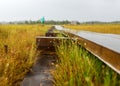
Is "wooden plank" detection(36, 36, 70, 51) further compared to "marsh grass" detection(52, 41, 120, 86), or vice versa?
"wooden plank" detection(36, 36, 70, 51)

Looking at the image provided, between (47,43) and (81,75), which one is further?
(47,43)

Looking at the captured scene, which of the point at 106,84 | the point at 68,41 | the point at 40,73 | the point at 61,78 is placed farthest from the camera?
the point at 68,41

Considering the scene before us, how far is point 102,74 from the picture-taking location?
469 cm

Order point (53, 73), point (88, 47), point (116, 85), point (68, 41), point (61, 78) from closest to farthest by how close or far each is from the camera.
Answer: point (116, 85) < point (61, 78) < point (53, 73) < point (88, 47) < point (68, 41)

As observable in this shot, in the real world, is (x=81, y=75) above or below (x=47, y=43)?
above

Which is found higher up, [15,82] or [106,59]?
[106,59]

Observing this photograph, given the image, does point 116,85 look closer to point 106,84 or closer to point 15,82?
point 106,84

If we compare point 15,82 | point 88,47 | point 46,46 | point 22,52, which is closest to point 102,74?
point 15,82

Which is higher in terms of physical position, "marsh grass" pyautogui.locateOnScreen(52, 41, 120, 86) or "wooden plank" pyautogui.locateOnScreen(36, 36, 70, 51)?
"marsh grass" pyautogui.locateOnScreen(52, 41, 120, 86)

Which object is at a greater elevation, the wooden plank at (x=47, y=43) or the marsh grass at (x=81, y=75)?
the marsh grass at (x=81, y=75)

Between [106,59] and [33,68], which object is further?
[33,68]

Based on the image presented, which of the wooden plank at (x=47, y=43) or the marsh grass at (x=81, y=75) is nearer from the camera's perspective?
the marsh grass at (x=81, y=75)

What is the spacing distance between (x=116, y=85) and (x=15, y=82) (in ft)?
5.63

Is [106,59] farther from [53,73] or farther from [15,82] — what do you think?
[15,82]
